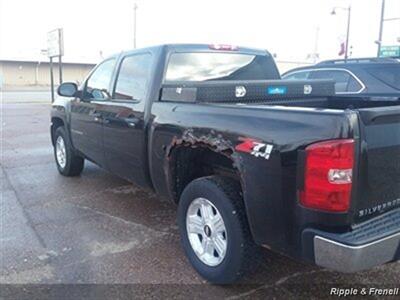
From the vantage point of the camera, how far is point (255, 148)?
2.72 meters

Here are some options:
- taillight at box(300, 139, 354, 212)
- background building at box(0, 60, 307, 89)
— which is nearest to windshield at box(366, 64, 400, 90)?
taillight at box(300, 139, 354, 212)

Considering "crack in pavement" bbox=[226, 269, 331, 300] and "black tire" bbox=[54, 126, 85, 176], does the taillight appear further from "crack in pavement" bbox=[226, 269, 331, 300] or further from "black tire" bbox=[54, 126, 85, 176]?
"black tire" bbox=[54, 126, 85, 176]

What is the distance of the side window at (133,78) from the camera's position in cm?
423

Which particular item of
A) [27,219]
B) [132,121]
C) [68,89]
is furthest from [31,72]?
[132,121]

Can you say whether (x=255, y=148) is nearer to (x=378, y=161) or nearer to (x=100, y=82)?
(x=378, y=161)

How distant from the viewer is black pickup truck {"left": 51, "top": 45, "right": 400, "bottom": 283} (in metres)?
2.40

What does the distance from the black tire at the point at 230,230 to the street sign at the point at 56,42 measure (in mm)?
20641

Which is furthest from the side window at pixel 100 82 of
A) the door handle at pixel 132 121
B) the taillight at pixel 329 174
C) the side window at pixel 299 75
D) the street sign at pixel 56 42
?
the street sign at pixel 56 42

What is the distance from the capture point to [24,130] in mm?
12422

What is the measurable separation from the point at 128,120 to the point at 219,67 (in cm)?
114

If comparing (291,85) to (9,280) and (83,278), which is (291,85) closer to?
(83,278)

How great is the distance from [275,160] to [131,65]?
8.34ft

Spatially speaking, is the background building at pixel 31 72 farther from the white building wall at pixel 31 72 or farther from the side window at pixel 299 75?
the side window at pixel 299 75

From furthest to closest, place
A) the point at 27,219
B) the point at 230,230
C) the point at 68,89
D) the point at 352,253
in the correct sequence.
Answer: the point at 68,89, the point at 27,219, the point at 230,230, the point at 352,253
